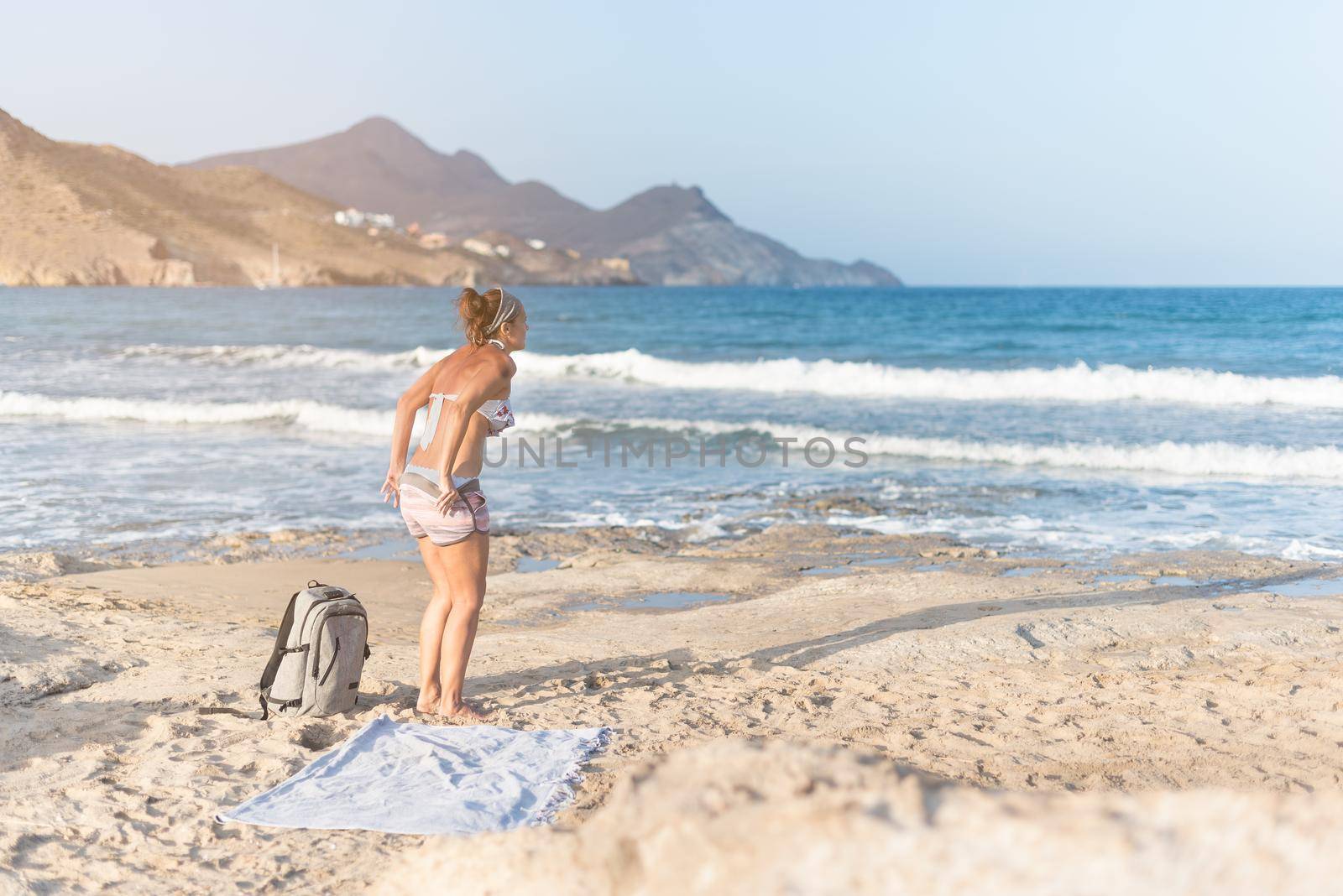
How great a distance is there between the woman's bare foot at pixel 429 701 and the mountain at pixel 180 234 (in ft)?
162

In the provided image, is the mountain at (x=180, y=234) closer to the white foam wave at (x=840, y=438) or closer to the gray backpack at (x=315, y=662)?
the white foam wave at (x=840, y=438)

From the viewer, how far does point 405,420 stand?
4.67 m

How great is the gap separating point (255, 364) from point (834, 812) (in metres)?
27.5

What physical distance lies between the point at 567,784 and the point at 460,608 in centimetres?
108

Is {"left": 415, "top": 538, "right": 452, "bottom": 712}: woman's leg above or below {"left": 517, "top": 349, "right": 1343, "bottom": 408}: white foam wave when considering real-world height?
below

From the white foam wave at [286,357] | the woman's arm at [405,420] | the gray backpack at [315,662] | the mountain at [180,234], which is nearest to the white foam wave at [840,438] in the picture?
the white foam wave at [286,357]

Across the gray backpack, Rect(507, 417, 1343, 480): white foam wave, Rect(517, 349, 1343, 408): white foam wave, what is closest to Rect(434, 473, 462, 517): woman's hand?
the gray backpack

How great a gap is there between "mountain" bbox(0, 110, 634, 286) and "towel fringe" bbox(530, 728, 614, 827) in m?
50.3

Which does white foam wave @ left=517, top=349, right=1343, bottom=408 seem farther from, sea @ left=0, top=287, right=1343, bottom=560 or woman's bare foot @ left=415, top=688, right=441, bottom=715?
woman's bare foot @ left=415, top=688, right=441, bottom=715

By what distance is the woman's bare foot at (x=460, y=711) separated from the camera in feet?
14.7

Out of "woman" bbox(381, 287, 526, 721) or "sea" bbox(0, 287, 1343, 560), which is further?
"sea" bbox(0, 287, 1343, 560)

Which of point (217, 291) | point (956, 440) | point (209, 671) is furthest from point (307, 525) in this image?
point (217, 291)

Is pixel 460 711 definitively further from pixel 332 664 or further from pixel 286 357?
pixel 286 357

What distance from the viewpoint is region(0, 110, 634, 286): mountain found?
213ft
